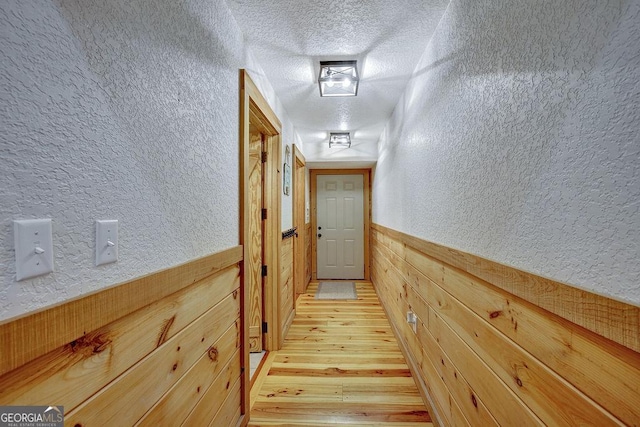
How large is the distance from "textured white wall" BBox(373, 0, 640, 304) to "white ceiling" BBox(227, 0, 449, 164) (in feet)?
0.77

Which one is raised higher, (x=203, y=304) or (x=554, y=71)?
(x=554, y=71)

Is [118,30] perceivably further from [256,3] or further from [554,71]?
[554,71]

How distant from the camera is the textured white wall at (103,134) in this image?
20.0 inches

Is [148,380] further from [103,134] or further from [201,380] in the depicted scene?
[103,134]

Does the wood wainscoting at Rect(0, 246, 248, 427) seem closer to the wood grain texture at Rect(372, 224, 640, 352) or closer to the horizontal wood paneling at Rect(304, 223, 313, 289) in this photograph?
the wood grain texture at Rect(372, 224, 640, 352)

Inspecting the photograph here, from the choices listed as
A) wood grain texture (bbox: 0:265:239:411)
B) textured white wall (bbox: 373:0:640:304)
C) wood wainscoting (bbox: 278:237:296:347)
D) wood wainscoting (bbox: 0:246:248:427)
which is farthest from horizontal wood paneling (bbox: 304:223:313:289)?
wood grain texture (bbox: 0:265:239:411)

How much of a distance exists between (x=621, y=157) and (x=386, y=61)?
161 centimetres

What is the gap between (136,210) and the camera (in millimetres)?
786

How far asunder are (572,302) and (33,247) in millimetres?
1084

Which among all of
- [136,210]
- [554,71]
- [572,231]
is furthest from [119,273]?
[554,71]

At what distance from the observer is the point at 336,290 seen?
4.35 meters

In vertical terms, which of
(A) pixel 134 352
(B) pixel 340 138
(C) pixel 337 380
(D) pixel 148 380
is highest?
(B) pixel 340 138

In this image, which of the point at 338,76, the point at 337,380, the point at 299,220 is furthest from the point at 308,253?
the point at 338,76

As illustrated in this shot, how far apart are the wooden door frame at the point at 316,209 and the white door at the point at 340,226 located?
2.1 inches
